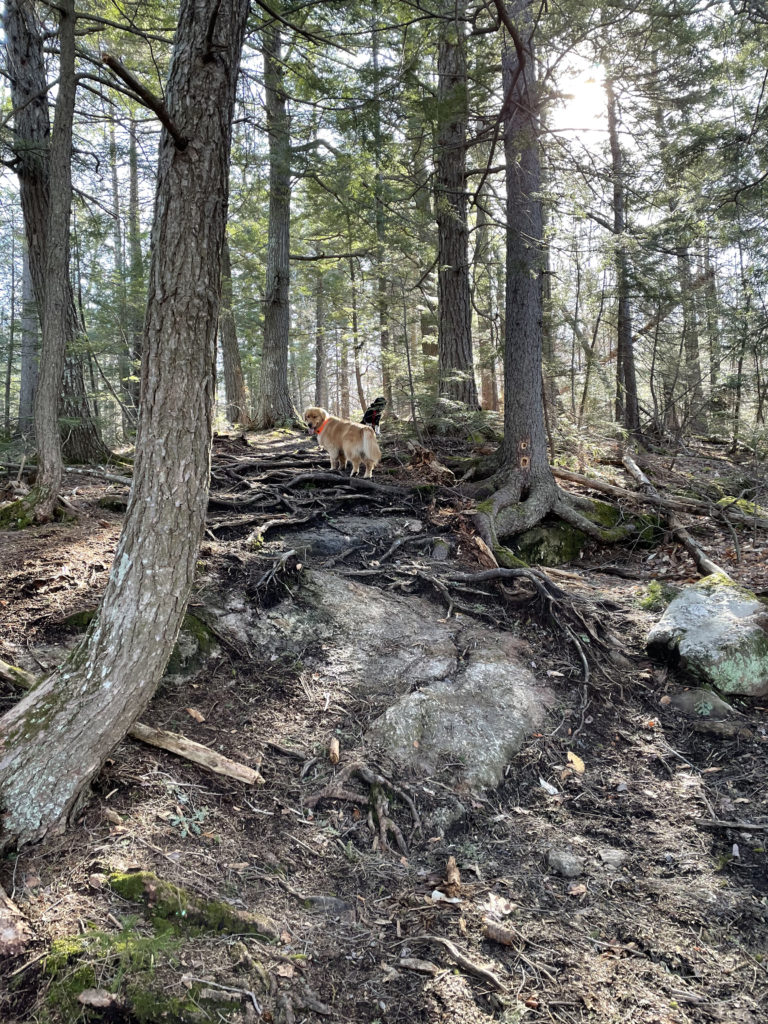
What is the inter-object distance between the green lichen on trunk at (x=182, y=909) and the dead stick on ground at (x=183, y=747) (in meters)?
0.72

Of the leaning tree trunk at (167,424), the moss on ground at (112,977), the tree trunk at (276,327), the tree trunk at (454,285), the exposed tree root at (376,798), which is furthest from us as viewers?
the tree trunk at (276,327)

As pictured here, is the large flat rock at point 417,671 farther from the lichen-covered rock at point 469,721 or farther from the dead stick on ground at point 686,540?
the dead stick on ground at point 686,540

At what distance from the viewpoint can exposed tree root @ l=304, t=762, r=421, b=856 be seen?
2980 millimetres

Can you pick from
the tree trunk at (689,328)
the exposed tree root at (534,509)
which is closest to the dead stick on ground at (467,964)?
the exposed tree root at (534,509)

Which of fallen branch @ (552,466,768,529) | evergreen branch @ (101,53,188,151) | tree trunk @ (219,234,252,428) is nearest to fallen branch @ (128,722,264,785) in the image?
evergreen branch @ (101,53,188,151)

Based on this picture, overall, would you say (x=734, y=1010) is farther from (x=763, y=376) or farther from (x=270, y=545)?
(x=763, y=376)

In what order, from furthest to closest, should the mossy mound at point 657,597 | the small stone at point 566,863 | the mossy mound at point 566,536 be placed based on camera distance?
the mossy mound at point 566,536 < the mossy mound at point 657,597 < the small stone at point 566,863

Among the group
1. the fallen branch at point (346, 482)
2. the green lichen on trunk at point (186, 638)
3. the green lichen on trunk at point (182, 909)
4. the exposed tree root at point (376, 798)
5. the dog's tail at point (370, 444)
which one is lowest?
the exposed tree root at point (376, 798)

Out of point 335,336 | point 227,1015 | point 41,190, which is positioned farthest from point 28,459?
point 335,336

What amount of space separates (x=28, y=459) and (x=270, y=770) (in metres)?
5.59

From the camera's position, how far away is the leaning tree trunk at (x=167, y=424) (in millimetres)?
2586

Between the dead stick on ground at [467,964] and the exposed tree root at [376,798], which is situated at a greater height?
the exposed tree root at [376,798]

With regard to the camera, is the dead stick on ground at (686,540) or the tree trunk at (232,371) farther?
the tree trunk at (232,371)

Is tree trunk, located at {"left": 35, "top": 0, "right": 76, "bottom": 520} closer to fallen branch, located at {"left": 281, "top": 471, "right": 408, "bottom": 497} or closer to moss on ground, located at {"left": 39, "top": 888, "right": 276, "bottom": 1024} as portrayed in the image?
fallen branch, located at {"left": 281, "top": 471, "right": 408, "bottom": 497}
